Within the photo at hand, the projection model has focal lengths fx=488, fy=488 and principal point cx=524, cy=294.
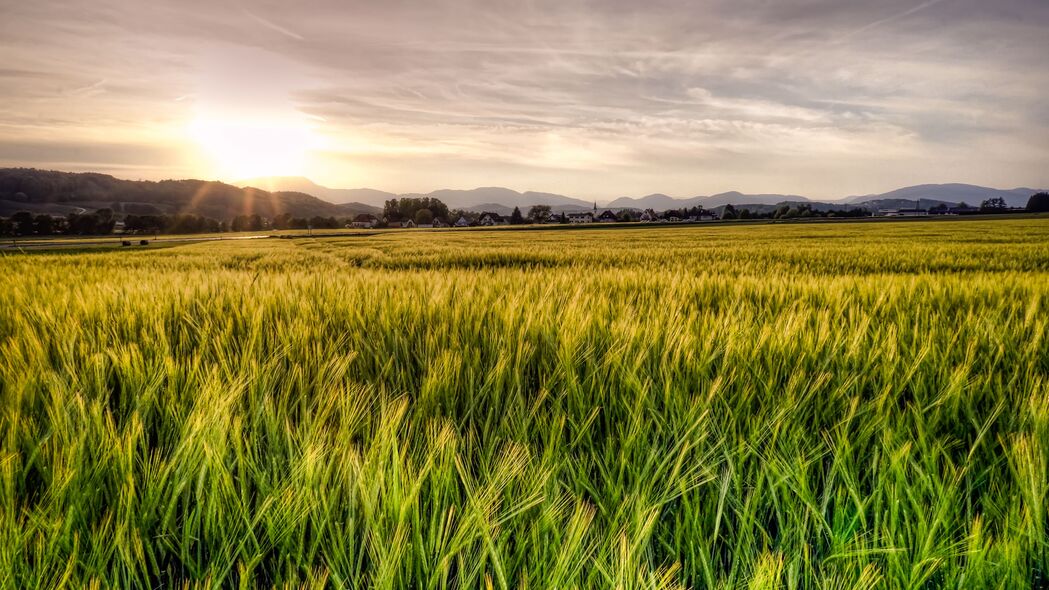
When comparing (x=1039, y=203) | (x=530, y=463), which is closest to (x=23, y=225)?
(x=530, y=463)

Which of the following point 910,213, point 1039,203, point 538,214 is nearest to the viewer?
point 1039,203

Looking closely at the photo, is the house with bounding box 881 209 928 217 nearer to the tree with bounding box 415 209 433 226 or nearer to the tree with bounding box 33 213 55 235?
the tree with bounding box 415 209 433 226

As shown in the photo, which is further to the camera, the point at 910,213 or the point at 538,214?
the point at 910,213

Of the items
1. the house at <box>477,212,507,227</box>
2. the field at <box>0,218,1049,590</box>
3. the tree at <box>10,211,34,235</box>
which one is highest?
the house at <box>477,212,507,227</box>

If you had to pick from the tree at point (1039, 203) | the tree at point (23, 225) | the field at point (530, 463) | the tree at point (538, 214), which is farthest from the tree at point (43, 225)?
the tree at point (1039, 203)

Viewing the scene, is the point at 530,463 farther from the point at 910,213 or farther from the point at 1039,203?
the point at 910,213

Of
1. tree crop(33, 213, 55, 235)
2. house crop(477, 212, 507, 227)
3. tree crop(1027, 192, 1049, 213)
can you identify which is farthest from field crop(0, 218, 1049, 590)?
tree crop(1027, 192, 1049, 213)

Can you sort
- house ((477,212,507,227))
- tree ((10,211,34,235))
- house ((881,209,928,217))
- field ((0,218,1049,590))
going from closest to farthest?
1. field ((0,218,1049,590))
2. tree ((10,211,34,235))
3. house ((881,209,928,217))
4. house ((477,212,507,227))

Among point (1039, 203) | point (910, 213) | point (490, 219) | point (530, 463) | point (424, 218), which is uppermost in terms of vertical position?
point (910, 213)

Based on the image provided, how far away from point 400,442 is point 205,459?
36 cm

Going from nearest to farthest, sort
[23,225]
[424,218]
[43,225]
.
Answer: [23,225] → [43,225] → [424,218]

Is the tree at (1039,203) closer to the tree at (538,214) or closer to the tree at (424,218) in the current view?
the tree at (538,214)

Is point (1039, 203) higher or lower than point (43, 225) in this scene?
higher

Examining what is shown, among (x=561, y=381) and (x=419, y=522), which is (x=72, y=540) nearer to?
(x=419, y=522)
